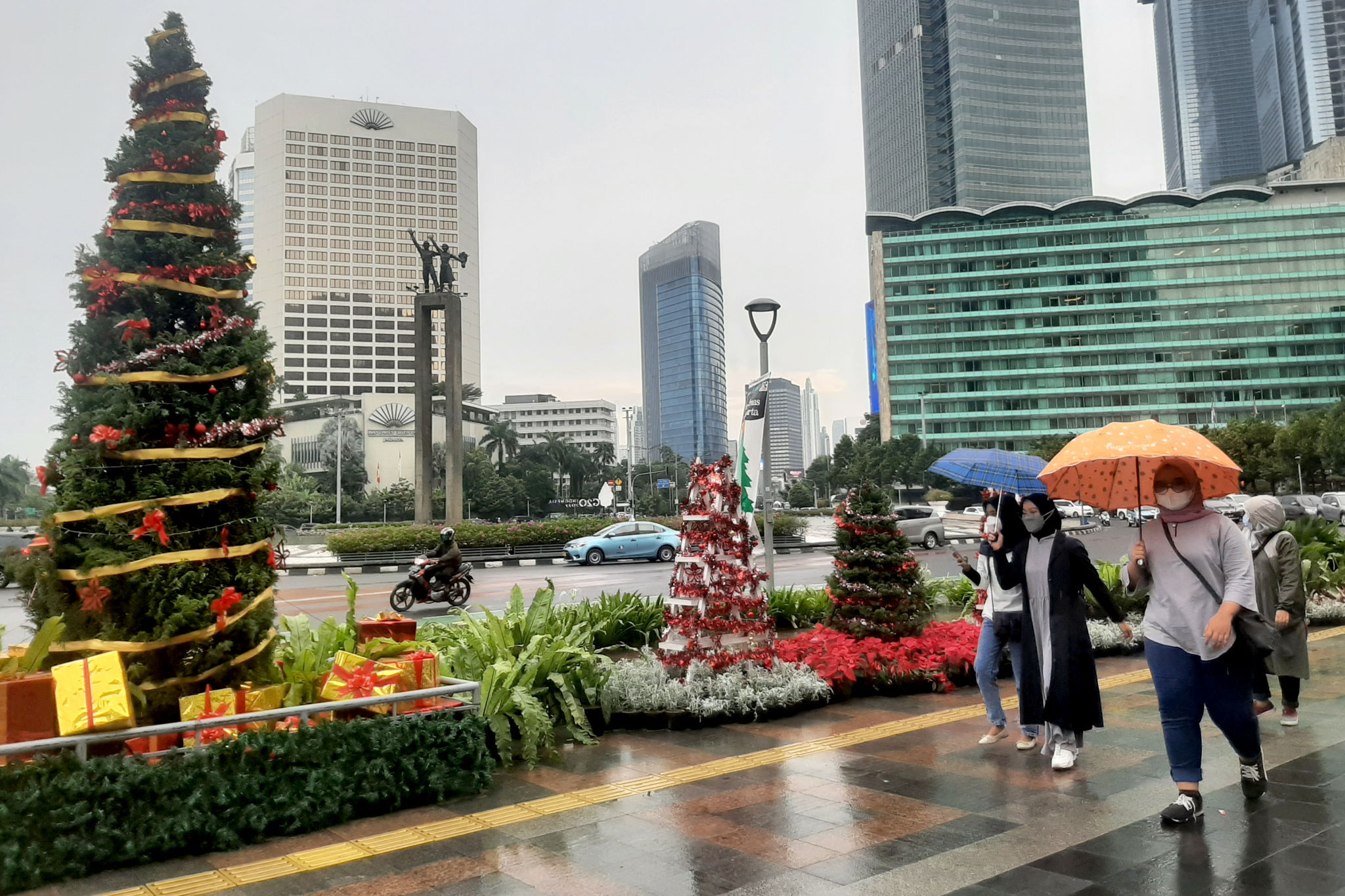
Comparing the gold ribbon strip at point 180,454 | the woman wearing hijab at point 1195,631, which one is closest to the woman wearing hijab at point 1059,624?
the woman wearing hijab at point 1195,631

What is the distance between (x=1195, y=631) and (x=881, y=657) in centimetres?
370

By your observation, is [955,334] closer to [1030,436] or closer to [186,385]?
[1030,436]

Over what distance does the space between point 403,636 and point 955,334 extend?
11071 centimetres

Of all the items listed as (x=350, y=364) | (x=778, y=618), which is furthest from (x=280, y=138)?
(x=778, y=618)

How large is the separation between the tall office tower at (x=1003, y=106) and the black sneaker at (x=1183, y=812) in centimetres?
14972

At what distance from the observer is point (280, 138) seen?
13700 centimetres

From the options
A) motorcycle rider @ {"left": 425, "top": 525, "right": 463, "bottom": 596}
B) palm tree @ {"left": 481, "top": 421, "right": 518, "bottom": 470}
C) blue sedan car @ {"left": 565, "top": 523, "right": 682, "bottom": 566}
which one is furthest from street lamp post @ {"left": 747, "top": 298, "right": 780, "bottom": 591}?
palm tree @ {"left": 481, "top": 421, "right": 518, "bottom": 470}

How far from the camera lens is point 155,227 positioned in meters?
4.85

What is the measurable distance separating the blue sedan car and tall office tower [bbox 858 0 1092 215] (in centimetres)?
13055

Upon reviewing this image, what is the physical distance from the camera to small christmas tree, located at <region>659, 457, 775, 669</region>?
6977 millimetres

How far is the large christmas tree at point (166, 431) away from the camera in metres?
4.46

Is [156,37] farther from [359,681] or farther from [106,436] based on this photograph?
[359,681]

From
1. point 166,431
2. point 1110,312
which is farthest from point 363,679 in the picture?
point 1110,312

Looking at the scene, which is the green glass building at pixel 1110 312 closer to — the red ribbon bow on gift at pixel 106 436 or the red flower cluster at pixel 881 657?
the red flower cluster at pixel 881 657
